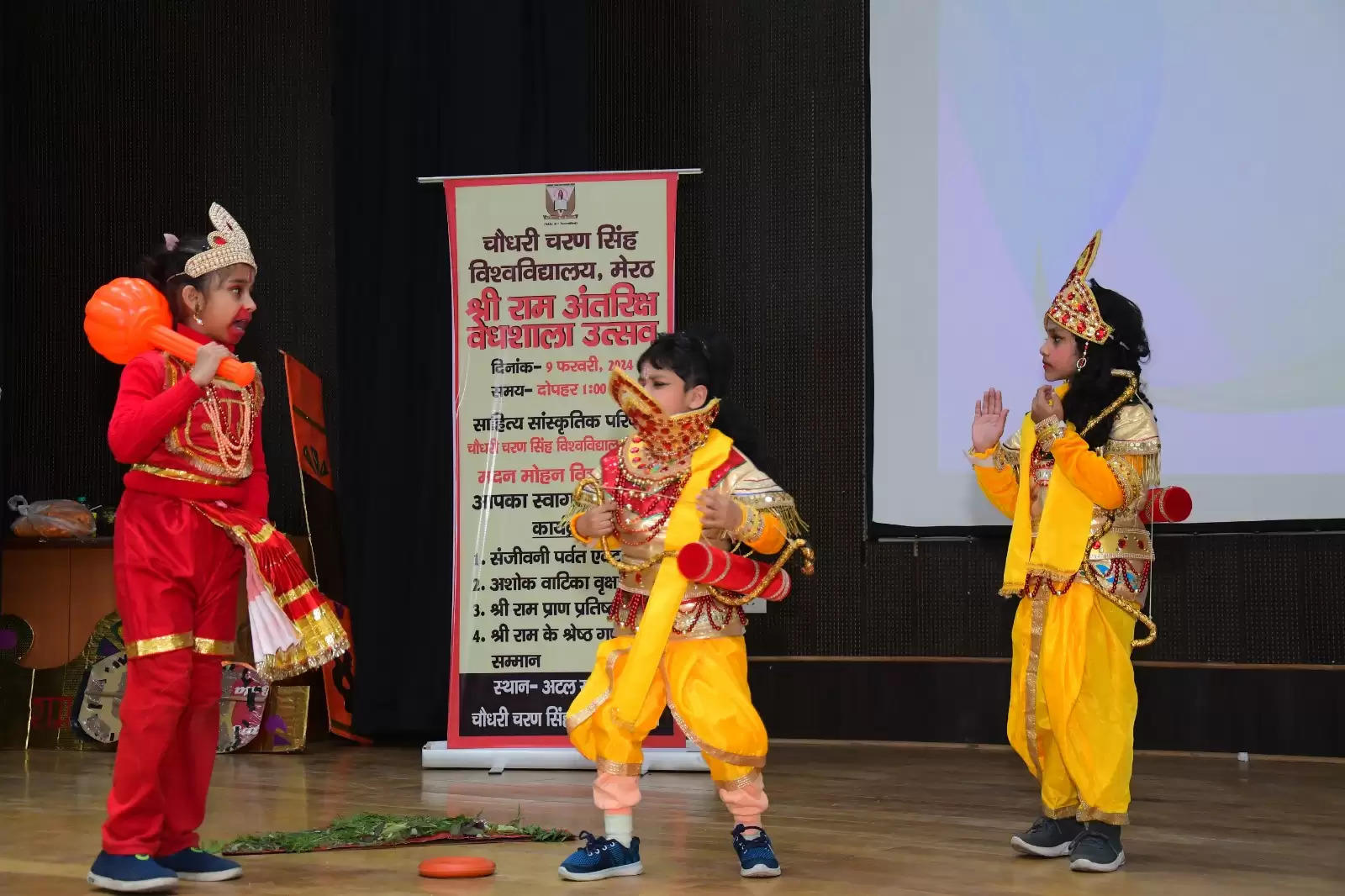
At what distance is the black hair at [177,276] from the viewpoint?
3.02m

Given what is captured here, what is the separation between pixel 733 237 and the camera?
6.16 meters

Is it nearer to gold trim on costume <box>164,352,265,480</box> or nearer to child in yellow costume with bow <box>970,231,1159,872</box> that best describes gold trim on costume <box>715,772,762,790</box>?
child in yellow costume with bow <box>970,231,1159,872</box>

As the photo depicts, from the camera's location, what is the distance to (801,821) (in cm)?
381

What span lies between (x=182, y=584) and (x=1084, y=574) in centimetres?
191

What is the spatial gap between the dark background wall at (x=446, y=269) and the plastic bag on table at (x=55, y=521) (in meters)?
0.64

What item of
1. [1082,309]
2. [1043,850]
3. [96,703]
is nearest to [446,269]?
[96,703]

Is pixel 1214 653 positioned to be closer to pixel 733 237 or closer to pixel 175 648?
pixel 733 237

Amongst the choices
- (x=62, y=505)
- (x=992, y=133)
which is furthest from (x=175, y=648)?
(x=992, y=133)

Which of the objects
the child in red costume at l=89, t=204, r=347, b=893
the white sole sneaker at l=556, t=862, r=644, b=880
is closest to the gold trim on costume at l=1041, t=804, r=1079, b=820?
the white sole sneaker at l=556, t=862, r=644, b=880

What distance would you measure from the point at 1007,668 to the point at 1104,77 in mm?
2292

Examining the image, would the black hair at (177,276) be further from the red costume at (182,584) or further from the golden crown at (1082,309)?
the golden crown at (1082,309)

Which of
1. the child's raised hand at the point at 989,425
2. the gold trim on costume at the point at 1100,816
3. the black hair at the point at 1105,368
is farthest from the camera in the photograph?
the child's raised hand at the point at 989,425

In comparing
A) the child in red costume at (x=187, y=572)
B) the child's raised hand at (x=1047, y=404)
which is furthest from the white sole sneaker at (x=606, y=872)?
the child's raised hand at (x=1047, y=404)

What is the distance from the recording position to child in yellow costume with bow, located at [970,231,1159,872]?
3.15 meters
